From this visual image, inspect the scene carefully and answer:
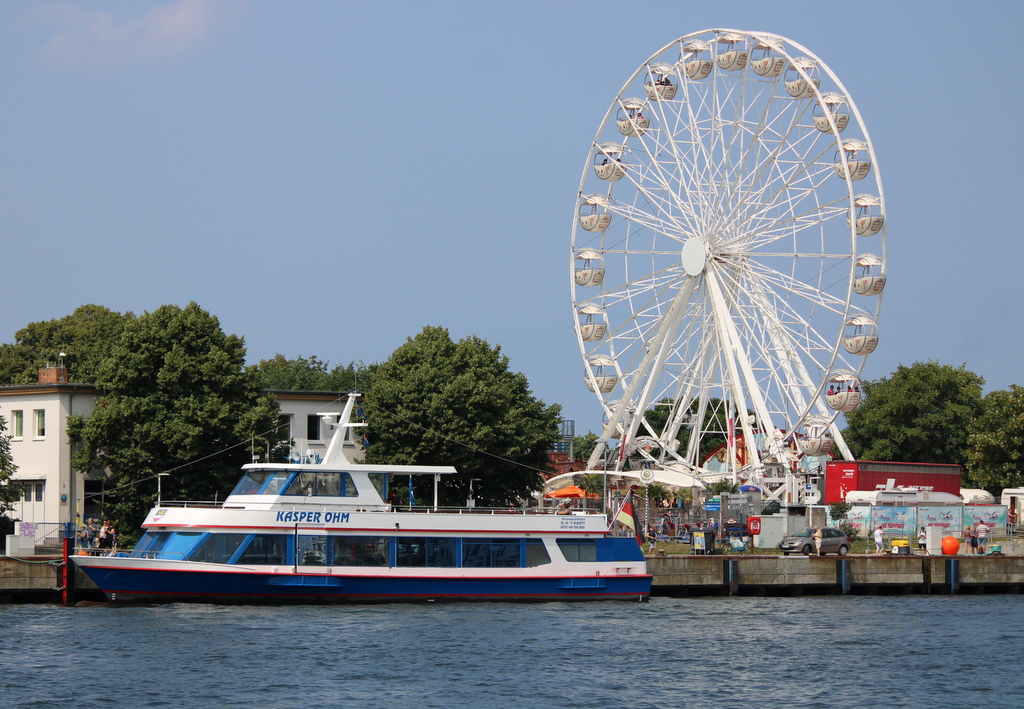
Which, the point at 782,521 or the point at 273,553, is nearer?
the point at 273,553

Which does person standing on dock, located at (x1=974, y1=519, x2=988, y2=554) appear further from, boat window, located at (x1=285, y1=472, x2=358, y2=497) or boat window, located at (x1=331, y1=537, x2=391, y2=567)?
boat window, located at (x1=285, y1=472, x2=358, y2=497)

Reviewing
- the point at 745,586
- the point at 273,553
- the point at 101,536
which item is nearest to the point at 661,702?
the point at 273,553

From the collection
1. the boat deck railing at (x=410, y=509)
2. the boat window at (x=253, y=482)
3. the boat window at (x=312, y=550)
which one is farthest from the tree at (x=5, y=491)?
the boat window at (x=312, y=550)

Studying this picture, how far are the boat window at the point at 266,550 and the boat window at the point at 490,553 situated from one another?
575 cm

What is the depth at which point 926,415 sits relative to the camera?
98000 mm

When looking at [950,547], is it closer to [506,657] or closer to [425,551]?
[425,551]

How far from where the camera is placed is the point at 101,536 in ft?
159

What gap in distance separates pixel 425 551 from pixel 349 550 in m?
2.44

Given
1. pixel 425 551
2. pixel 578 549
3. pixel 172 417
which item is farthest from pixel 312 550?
pixel 172 417

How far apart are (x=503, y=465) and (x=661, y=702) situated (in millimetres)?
32154

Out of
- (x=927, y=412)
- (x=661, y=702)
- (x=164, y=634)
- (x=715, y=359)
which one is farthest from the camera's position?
(x=927, y=412)

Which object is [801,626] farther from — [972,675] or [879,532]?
[879,532]

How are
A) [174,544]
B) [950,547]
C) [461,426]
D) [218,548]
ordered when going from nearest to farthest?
[218,548] → [174,544] → [950,547] → [461,426]

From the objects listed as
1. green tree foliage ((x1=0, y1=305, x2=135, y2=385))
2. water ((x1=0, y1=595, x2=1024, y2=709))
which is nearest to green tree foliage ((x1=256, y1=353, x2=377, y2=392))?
green tree foliage ((x1=0, y1=305, x2=135, y2=385))
